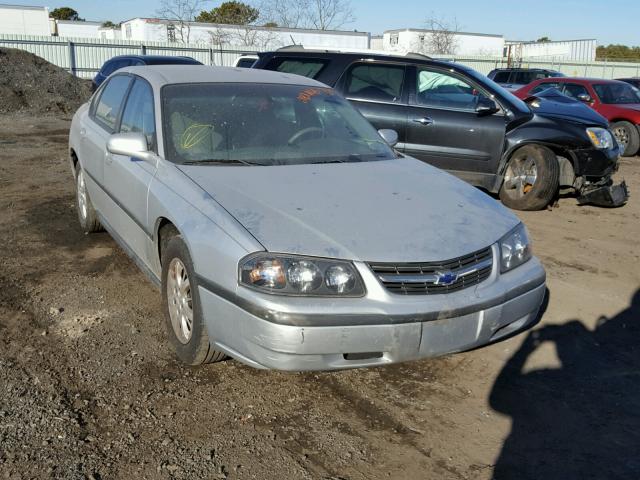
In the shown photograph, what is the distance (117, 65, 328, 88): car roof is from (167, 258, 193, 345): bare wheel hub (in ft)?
4.85

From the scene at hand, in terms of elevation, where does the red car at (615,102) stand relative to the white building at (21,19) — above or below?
below

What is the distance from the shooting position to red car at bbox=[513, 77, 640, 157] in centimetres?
1341

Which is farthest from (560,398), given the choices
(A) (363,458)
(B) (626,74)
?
(B) (626,74)

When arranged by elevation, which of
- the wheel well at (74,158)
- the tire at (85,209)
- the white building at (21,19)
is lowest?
the tire at (85,209)

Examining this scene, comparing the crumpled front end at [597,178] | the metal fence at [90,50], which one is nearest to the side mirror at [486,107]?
the crumpled front end at [597,178]

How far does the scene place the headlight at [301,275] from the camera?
3.00 metres

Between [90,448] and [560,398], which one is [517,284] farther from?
[90,448]

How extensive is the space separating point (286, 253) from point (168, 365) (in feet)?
3.85

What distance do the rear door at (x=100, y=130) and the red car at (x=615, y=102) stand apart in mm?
10306

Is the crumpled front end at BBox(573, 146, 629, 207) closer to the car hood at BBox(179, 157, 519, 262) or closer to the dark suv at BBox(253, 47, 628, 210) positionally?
A: the dark suv at BBox(253, 47, 628, 210)

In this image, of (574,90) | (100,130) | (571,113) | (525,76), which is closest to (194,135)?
(100,130)

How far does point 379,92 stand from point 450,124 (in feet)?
3.14

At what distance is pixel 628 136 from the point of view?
13484 mm

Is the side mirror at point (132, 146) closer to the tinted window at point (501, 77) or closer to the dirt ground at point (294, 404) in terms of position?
the dirt ground at point (294, 404)
